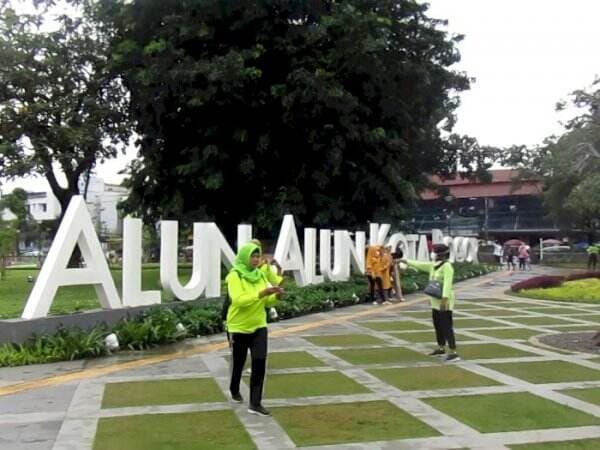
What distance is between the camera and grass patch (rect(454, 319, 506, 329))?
1323 centimetres

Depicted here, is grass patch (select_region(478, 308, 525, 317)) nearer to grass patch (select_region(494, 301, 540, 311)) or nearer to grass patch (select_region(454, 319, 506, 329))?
grass patch (select_region(494, 301, 540, 311))

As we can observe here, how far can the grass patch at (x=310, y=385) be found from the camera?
732cm

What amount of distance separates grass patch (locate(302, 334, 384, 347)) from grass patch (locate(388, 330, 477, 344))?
1.69 ft

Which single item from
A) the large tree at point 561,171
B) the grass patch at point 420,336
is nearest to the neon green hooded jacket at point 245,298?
the grass patch at point 420,336

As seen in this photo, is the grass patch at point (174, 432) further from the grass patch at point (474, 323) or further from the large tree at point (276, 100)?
the large tree at point (276, 100)

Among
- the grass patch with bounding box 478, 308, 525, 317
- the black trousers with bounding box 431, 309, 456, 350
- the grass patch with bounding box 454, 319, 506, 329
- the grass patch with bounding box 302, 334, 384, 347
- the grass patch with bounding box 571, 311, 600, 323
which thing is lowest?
the grass patch with bounding box 571, 311, 600, 323

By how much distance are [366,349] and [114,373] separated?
3.67 m

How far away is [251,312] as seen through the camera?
6.50 metres

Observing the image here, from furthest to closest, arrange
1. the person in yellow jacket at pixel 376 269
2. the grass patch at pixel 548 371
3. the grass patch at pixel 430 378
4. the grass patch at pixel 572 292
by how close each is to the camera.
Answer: the grass patch at pixel 572 292 < the person in yellow jacket at pixel 376 269 < the grass patch at pixel 548 371 < the grass patch at pixel 430 378

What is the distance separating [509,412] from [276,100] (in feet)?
58.4

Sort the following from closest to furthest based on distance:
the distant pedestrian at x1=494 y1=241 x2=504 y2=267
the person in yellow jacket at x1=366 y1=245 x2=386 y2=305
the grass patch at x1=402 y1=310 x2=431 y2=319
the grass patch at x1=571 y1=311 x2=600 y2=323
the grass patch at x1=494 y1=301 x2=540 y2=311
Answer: the grass patch at x1=571 y1=311 x2=600 y2=323, the grass patch at x1=402 y1=310 x2=431 y2=319, the grass patch at x1=494 y1=301 x2=540 y2=311, the person in yellow jacket at x1=366 y1=245 x2=386 y2=305, the distant pedestrian at x1=494 y1=241 x2=504 y2=267

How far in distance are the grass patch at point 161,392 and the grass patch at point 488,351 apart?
384 cm

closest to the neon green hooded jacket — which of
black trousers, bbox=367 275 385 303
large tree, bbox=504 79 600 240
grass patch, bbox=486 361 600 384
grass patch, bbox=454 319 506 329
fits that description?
grass patch, bbox=486 361 600 384

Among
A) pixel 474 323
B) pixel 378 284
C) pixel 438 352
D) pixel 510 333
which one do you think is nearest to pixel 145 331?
pixel 438 352
